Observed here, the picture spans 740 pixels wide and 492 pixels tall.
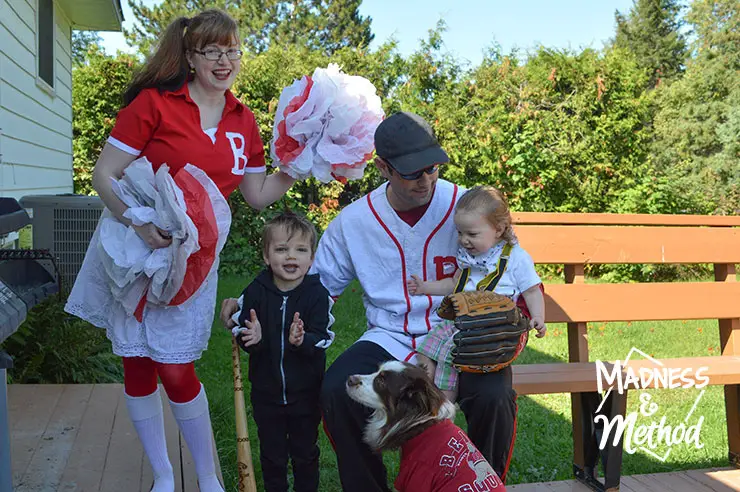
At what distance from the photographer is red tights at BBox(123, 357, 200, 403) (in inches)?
103

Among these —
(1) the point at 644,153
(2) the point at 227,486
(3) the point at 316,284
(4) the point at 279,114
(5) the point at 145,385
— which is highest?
(1) the point at 644,153

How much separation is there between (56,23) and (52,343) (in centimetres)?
600

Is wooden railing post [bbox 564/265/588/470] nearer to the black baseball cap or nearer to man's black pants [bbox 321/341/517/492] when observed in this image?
man's black pants [bbox 321/341/517/492]

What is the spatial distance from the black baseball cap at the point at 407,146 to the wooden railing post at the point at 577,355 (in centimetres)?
139

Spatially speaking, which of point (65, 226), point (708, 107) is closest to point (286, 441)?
point (65, 226)

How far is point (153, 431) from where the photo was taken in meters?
2.76

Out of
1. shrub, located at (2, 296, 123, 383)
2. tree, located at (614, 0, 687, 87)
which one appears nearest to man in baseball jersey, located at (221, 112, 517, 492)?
shrub, located at (2, 296, 123, 383)

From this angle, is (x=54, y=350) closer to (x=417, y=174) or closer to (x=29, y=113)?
(x=417, y=174)

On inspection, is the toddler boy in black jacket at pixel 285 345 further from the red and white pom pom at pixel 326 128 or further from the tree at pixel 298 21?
the tree at pixel 298 21

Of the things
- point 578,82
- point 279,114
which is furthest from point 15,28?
point 578,82

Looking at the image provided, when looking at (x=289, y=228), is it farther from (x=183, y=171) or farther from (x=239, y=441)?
(x=239, y=441)

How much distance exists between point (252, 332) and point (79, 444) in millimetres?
1450

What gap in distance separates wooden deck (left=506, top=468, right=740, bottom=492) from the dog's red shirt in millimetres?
1196

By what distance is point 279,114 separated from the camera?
282cm
